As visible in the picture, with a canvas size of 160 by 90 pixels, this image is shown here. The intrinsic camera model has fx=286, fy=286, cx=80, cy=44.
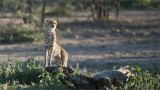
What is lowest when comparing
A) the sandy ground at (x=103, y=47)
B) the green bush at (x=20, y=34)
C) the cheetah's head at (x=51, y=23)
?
the sandy ground at (x=103, y=47)

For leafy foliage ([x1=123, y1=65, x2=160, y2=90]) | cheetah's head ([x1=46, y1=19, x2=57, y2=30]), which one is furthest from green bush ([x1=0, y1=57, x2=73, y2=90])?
leafy foliage ([x1=123, y1=65, x2=160, y2=90])

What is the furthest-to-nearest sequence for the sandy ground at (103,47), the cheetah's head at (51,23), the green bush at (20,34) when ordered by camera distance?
the green bush at (20,34) < the sandy ground at (103,47) < the cheetah's head at (51,23)

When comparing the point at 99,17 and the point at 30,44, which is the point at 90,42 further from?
the point at 99,17

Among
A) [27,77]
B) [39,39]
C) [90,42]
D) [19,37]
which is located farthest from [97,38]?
[27,77]

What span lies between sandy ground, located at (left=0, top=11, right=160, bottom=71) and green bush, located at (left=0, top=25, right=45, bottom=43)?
1.63ft

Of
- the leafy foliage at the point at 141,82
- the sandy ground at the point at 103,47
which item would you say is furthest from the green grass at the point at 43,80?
the sandy ground at the point at 103,47

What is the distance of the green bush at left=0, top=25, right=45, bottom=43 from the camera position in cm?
1563

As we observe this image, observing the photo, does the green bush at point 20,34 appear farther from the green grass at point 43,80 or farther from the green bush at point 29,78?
the green grass at point 43,80

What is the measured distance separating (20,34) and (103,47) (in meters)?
4.68

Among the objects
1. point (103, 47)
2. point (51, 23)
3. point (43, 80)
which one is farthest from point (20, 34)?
point (43, 80)

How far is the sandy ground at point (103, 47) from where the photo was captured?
11.2m

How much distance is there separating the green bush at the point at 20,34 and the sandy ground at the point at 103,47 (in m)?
0.50

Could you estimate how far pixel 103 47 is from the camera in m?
14.8

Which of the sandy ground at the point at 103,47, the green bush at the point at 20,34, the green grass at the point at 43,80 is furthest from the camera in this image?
the green bush at the point at 20,34
